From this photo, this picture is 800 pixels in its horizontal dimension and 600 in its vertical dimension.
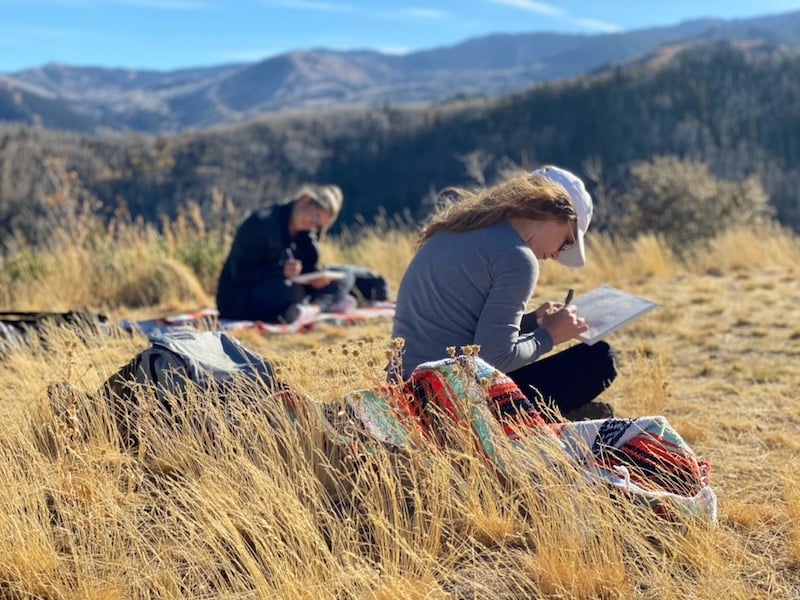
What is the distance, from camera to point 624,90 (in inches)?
1911

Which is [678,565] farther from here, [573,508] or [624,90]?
[624,90]

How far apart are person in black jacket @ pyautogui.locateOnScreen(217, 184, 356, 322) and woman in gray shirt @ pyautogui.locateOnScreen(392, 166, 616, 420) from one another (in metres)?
2.36

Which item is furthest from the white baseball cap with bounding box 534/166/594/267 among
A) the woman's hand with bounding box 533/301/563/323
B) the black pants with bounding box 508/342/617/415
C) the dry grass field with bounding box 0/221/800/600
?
the dry grass field with bounding box 0/221/800/600

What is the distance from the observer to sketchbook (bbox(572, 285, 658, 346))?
257 centimetres

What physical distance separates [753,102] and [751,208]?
35.3m

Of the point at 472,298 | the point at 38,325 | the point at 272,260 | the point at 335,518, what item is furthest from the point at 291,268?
the point at 335,518

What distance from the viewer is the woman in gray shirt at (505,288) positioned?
237cm

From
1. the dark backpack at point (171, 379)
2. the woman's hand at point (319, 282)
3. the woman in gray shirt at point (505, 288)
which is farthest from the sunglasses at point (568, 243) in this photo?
the woman's hand at point (319, 282)

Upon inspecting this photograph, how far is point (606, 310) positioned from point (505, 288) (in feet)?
1.91

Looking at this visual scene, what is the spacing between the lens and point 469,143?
2052 inches

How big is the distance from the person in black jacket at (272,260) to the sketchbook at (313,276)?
47mm

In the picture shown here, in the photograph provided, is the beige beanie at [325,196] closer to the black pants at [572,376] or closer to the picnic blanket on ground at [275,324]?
the picnic blanket on ground at [275,324]

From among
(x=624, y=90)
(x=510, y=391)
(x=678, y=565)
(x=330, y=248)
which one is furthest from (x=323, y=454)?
(x=624, y=90)

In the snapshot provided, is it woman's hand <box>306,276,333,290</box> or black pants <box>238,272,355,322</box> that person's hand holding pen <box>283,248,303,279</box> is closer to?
black pants <box>238,272,355,322</box>
